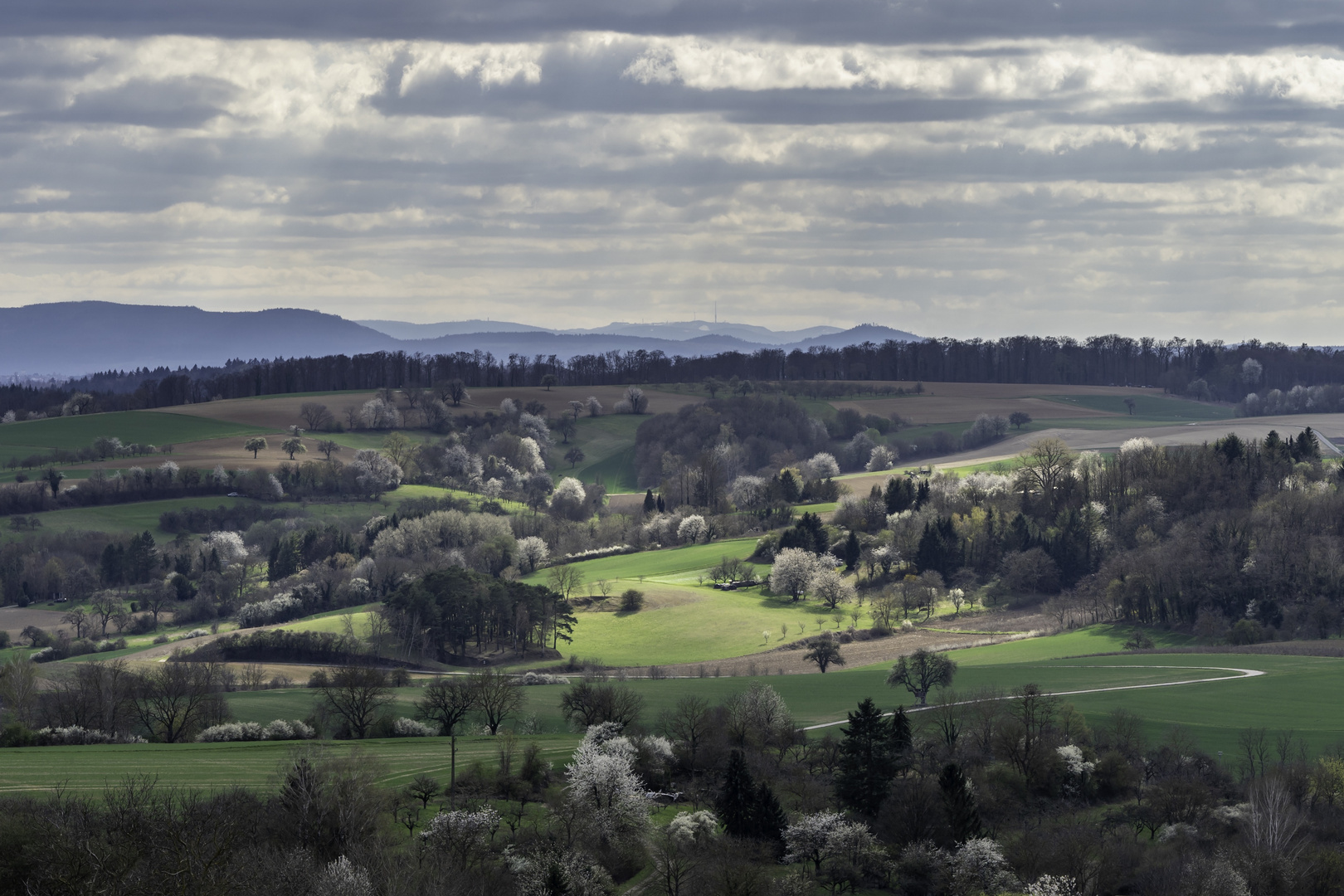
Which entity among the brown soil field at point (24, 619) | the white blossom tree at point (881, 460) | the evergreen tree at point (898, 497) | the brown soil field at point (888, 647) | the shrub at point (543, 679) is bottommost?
the brown soil field at point (24, 619)

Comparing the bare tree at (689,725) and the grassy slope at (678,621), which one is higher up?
the bare tree at (689,725)

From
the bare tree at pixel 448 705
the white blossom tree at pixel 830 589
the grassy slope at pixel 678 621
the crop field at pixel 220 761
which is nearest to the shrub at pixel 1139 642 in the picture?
the grassy slope at pixel 678 621

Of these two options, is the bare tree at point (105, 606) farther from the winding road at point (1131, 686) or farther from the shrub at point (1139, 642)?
the shrub at point (1139, 642)

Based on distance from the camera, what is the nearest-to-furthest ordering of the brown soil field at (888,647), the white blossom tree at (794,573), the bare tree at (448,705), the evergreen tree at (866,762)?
the evergreen tree at (866,762) → the bare tree at (448,705) → the brown soil field at (888,647) → the white blossom tree at (794,573)

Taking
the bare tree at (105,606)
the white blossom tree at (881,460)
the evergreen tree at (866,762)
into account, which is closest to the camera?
the evergreen tree at (866,762)

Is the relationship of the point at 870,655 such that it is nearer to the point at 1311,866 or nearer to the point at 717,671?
the point at 717,671

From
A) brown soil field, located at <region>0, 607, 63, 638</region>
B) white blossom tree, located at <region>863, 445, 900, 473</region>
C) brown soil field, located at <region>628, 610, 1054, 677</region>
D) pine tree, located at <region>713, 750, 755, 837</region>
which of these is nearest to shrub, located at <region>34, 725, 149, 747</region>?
pine tree, located at <region>713, 750, 755, 837</region>

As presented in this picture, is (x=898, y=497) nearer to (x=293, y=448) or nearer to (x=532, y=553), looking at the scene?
(x=532, y=553)
